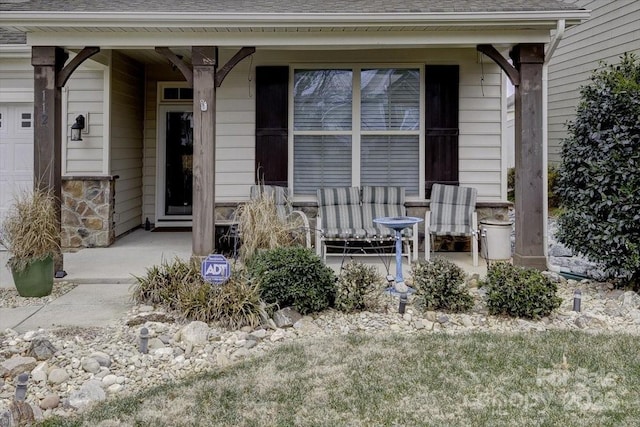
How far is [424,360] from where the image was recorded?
123 inches

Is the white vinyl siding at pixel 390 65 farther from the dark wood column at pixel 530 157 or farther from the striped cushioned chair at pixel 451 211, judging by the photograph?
the dark wood column at pixel 530 157

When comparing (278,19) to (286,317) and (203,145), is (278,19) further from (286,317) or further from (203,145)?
(286,317)

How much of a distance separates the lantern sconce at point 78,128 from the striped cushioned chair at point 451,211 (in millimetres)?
4632

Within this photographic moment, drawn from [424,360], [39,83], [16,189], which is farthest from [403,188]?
[16,189]

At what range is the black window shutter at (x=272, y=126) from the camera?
667 cm

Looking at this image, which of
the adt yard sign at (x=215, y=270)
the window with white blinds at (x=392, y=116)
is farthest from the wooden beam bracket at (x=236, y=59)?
the adt yard sign at (x=215, y=270)

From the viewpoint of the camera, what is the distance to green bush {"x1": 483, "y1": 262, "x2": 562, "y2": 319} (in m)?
3.86

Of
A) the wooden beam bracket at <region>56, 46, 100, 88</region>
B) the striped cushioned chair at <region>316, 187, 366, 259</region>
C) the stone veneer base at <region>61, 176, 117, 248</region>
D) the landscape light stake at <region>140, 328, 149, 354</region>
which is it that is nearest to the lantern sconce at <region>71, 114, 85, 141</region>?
the stone veneer base at <region>61, 176, 117, 248</region>

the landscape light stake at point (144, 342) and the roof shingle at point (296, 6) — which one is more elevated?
the roof shingle at point (296, 6)

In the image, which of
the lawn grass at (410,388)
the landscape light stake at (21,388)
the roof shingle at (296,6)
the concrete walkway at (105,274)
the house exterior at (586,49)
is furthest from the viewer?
the house exterior at (586,49)

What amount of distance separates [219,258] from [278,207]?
242 centimetres

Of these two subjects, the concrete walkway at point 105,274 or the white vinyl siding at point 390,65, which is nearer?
the concrete walkway at point 105,274

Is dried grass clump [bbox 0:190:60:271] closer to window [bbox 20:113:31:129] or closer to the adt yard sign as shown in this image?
the adt yard sign

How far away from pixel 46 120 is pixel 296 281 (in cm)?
323
